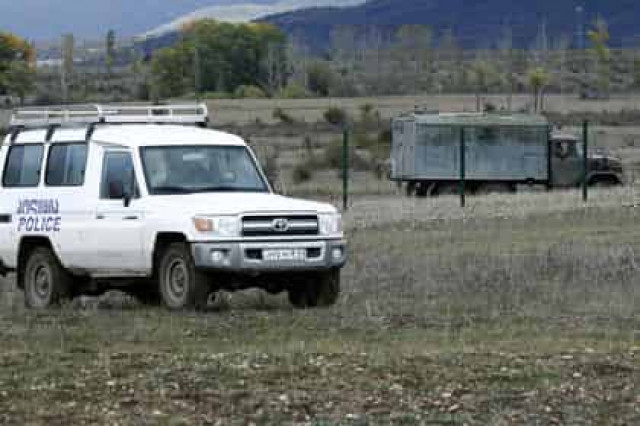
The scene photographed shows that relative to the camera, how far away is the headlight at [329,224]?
17.8 meters

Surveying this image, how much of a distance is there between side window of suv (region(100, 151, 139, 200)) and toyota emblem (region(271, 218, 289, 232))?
1.60 m

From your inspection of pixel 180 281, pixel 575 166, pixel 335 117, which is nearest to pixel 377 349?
pixel 180 281

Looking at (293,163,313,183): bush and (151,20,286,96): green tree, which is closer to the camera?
(293,163,313,183): bush

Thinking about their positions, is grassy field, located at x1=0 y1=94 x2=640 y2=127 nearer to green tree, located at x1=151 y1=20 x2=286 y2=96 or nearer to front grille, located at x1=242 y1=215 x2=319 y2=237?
green tree, located at x1=151 y1=20 x2=286 y2=96

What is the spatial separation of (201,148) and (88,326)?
3046 mm

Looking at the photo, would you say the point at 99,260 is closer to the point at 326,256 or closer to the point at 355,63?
the point at 326,256

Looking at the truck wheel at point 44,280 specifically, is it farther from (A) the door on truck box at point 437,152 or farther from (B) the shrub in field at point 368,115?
(B) the shrub in field at point 368,115

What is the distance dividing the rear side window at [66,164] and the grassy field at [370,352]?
133 cm

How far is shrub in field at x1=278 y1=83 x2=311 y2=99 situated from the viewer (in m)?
122

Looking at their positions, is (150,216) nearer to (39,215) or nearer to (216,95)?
(39,215)

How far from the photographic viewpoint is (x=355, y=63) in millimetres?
162875

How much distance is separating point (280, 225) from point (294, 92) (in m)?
108

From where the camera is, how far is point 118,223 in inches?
720

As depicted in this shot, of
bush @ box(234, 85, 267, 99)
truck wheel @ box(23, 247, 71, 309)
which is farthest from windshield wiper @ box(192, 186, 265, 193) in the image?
bush @ box(234, 85, 267, 99)
